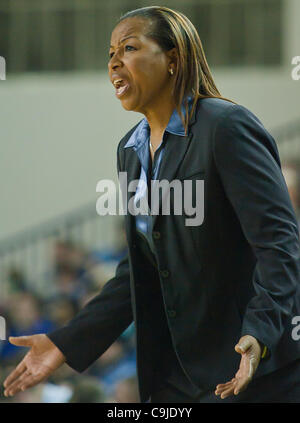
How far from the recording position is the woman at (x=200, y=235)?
2.37 metres

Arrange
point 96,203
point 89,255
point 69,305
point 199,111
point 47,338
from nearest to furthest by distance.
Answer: point 199,111
point 47,338
point 69,305
point 89,255
point 96,203

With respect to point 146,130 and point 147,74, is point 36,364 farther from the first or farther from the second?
point 147,74

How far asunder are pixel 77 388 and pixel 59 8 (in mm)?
6872

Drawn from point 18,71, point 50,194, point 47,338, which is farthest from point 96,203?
point 47,338

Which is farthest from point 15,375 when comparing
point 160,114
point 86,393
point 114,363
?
point 114,363

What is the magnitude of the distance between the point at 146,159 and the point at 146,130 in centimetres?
11

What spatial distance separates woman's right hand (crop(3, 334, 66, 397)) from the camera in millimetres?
2828

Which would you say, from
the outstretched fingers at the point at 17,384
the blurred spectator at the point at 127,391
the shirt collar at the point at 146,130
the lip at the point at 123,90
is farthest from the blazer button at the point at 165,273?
the blurred spectator at the point at 127,391

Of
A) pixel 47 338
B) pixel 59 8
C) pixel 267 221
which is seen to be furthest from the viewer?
pixel 59 8

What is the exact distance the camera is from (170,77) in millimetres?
2564

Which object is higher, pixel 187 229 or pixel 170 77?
pixel 170 77

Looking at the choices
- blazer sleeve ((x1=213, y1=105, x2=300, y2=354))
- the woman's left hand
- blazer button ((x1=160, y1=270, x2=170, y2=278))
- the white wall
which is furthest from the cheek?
the white wall
